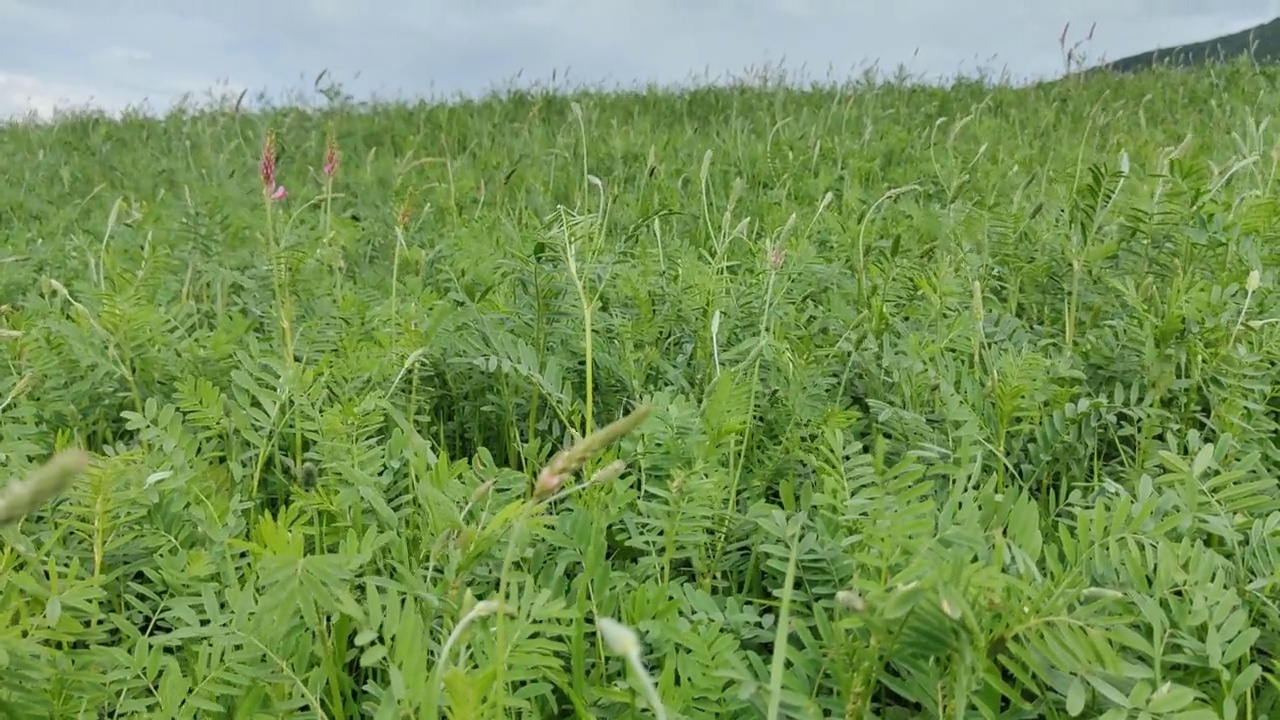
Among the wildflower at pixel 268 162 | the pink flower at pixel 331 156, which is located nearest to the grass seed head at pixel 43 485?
the wildflower at pixel 268 162

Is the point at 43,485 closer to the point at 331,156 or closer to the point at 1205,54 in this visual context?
the point at 331,156

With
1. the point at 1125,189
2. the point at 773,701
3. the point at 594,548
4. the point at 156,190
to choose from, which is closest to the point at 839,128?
the point at 1125,189

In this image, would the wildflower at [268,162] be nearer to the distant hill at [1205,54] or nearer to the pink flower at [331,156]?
the pink flower at [331,156]

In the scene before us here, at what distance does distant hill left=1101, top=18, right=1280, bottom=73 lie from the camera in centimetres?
704

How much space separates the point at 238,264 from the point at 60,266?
548mm

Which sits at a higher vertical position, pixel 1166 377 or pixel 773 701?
pixel 1166 377

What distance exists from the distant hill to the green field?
5.89 meters

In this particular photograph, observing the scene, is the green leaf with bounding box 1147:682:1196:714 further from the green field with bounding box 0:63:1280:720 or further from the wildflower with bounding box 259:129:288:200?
the wildflower with bounding box 259:129:288:200

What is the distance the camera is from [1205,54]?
7.52 metres

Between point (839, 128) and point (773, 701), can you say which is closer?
point (773, 701)

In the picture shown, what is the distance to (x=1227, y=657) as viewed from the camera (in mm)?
881

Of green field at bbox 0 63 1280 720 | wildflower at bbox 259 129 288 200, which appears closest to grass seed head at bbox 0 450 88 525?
green field at bbox 0 63 1280 720

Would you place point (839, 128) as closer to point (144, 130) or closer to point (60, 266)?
point (60, 266)

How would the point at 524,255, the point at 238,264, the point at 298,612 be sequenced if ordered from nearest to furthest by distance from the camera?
the point at 298,612 → the point at 524,255 → the point at 238,264
